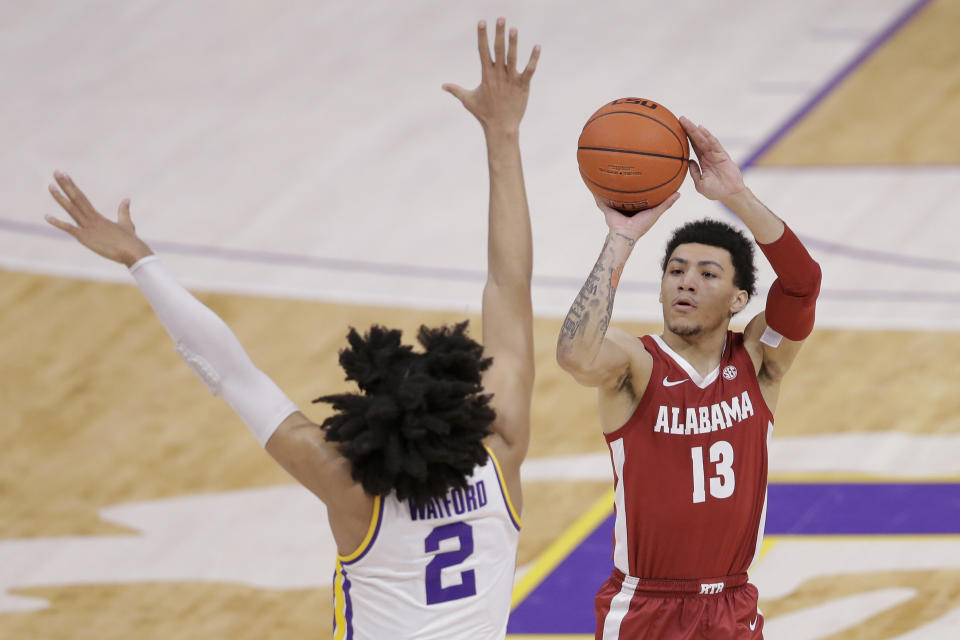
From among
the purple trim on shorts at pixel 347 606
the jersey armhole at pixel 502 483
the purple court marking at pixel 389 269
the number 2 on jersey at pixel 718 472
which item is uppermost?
the purple court marking at pixel 389 269

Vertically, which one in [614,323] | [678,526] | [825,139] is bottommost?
[678,526]

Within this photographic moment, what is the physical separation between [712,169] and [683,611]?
1.46 meters

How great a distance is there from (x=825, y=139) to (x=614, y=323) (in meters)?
3.45

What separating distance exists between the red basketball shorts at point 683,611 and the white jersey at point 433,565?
1196mm

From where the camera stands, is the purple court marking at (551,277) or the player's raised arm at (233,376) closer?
the player's raised arm at (233,376)

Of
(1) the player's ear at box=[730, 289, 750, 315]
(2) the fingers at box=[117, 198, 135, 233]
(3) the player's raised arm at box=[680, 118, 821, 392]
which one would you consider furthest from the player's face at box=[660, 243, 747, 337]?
(2) the fingers at box=[117, 198, 135, 233]

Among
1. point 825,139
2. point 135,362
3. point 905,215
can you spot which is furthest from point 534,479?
point 825,139

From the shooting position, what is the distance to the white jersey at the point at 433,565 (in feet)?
11.3

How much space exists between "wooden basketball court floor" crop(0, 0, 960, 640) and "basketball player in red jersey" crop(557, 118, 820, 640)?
78.0 inches

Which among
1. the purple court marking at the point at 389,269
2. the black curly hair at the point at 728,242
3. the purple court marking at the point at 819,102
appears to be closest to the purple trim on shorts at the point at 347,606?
the black curly hair at the point at 728,242

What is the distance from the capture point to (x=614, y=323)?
9.28m

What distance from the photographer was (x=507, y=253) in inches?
158

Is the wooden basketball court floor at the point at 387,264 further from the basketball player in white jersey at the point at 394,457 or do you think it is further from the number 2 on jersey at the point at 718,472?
the basketball player in white jersey at the point at 394,457

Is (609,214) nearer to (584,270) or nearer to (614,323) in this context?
(614,323)
